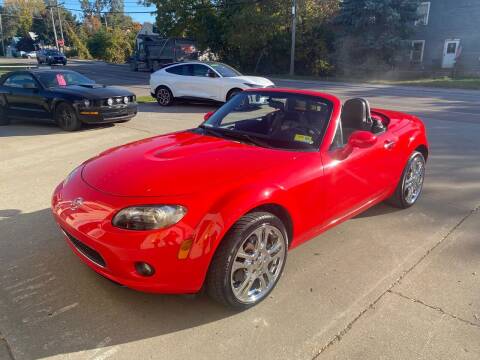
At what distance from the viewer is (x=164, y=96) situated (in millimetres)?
12758

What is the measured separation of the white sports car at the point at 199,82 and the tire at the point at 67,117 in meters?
4.60

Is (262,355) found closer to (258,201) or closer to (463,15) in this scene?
(258,201)

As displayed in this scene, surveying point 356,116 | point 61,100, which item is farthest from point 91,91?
point 356,116

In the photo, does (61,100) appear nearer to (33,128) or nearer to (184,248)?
(33,128)

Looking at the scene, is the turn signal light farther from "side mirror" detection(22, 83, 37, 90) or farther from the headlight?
"side mirror" detection(22, 83, 37, 90)

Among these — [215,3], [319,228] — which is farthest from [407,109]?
[215,3]

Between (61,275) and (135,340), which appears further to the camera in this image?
(61,275)

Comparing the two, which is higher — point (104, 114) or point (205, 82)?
point (205, 82)

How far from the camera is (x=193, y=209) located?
2344 mm

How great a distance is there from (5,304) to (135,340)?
3.38 ft

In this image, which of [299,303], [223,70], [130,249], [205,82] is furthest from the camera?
[223,70]

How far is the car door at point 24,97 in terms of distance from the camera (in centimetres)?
878

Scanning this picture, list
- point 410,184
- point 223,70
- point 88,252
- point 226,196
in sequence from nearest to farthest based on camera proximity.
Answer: point 226,196, point 88,252, point 410,184, point 223,70

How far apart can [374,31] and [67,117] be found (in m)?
25.4
